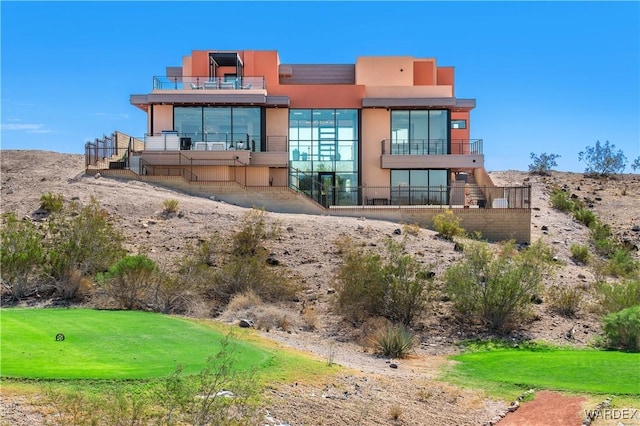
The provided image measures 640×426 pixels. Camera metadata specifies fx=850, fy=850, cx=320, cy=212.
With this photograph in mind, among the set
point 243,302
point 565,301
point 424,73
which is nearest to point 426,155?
point 424,73

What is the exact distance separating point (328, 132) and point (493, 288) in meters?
24.8

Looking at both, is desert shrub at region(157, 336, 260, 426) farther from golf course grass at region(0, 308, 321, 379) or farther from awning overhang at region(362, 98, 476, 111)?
awning overhang at region(362, 98, 476, 111)

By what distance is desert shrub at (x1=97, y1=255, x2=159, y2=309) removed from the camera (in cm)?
2731

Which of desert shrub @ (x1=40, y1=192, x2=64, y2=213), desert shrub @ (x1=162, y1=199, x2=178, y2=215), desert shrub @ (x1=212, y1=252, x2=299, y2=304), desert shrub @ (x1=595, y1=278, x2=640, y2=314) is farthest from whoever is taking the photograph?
desert shrub @ (x1=162, y1=199, x2=178, y2=215)

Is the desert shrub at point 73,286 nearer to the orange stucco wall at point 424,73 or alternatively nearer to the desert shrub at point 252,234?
the desert shrub at point 252,234

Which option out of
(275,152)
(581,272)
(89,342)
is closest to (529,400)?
(89,342)

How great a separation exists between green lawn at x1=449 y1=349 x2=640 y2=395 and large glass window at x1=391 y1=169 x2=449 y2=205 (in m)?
22.7

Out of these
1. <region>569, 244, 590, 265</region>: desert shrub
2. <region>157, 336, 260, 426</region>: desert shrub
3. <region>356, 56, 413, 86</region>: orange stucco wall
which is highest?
<region>356, 56, 413, 86</region>: orange stucco wall

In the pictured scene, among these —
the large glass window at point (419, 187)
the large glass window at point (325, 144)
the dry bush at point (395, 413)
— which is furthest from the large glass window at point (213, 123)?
the dry bush at point (395, 413)

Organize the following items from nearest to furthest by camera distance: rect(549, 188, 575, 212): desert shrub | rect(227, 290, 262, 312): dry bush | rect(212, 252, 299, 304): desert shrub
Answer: rect(227, 290, 262, 312): dry bush
rect(212, 252, 299, 304): desert shrub
rect(549, 188, 575, 212): desert shrub

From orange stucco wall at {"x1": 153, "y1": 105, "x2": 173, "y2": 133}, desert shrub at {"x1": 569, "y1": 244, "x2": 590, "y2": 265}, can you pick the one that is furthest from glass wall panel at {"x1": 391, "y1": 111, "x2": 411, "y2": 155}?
orange stucco wall at {"x1": 153, "y1": 105, "x2": 173, "y2": 133}

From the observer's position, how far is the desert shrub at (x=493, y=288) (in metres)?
28.0

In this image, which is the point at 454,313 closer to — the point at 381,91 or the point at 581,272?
the point at 581,272

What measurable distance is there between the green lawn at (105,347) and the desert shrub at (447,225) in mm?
18947
